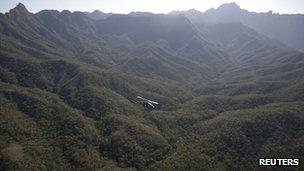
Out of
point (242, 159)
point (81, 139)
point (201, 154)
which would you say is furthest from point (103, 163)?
point (242, 159)

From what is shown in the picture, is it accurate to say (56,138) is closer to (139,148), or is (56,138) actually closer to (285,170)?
(139,148)

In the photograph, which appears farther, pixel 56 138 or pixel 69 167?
pixel 56 138

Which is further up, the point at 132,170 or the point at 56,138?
the point at 56,138

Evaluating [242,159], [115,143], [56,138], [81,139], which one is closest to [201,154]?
[242,159]

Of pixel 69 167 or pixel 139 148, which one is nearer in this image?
pixel 69 167

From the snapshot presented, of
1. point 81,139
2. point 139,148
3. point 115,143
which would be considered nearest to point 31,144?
point 81,139

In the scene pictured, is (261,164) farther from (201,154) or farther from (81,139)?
(81,139)

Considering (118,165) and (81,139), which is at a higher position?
(81,139)

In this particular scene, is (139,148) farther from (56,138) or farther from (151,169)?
(56,138)
